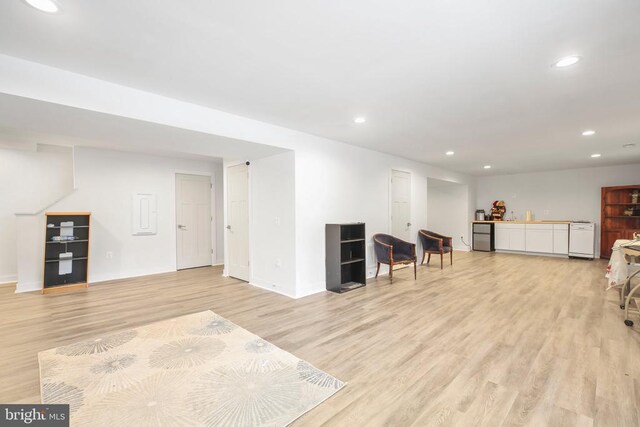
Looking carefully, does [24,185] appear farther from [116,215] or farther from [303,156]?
[303,156]

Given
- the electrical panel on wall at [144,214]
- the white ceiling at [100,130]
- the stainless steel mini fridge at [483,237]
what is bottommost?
the stainless steel mini fridge at [483,237]

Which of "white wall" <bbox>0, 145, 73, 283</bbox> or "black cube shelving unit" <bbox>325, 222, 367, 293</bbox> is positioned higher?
"white wall" <bbox>0, 145, 73, 283</bbox>

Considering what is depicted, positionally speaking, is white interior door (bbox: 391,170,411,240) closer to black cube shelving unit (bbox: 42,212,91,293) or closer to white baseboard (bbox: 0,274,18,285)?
black cube shelving unit (bbox: 42,212,91,293)

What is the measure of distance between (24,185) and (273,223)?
4.78m

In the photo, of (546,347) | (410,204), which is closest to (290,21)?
(546,347)

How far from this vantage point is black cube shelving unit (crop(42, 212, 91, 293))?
4.68 metres

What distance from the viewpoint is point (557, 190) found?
8.06 m

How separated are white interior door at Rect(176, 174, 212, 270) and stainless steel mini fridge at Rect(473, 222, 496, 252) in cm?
776

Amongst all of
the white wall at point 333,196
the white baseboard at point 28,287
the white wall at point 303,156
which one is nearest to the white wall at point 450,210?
the white wall at point 303,156

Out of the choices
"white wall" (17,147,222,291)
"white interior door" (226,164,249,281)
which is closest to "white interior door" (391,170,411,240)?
"white interior door" (226,164,249,281)

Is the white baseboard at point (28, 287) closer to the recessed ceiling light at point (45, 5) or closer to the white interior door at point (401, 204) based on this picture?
the recessed ceiling light at point (45, 5)

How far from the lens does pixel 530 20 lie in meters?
1.77

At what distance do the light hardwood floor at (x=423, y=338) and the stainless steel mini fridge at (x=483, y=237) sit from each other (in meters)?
3.41

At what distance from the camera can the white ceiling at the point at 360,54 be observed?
1.70 metres
